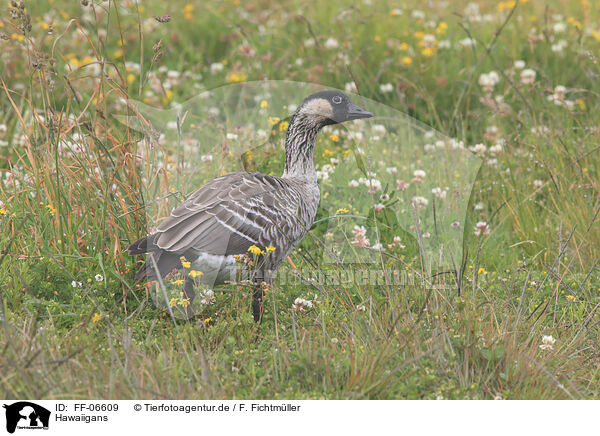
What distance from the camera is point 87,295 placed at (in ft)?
15.1

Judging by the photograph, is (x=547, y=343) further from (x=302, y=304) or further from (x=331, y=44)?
(x=331, y=44)

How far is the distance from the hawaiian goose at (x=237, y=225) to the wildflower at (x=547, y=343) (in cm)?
167

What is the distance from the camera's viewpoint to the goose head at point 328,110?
5.04 m

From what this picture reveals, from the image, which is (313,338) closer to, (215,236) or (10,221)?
(215,236)

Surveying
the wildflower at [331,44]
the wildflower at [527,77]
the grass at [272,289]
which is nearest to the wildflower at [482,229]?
the grass at [272,289]

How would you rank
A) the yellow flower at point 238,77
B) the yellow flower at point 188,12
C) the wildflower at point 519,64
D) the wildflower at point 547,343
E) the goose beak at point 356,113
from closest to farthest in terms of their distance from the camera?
the wildflower at point 547,343 → the goose beak at point 356,113 → the wildflower at point 519,64 → the yellow flower at point 238,77 → the yellow flower at point 188,12

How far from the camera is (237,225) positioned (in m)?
4.50

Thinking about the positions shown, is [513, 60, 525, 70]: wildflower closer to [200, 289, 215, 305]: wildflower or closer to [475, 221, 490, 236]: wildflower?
[475, 221, 490, 236]: wildflower

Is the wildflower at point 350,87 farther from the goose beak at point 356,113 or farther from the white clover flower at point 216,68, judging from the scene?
the goose beak at point 356,113

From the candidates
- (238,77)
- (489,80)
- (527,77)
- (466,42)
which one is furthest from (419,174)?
(466,42)

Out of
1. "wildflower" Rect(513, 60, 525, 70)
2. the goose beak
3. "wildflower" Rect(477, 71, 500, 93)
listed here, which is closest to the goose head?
the goose beak

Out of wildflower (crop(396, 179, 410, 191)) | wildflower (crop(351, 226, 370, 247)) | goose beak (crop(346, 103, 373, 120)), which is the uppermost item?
goose beak (crop(346, 103, 373, 120))
